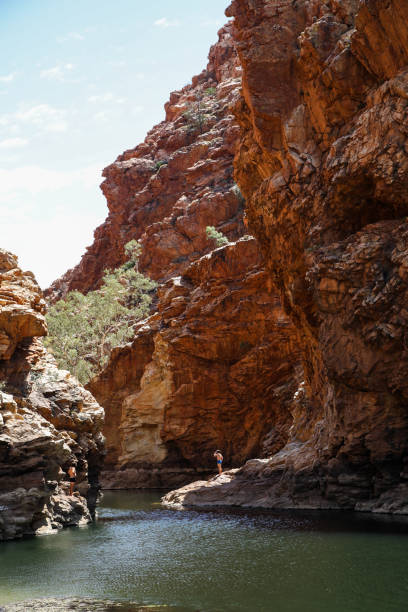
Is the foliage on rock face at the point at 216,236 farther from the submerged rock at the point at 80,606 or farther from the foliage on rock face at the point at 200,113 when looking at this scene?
the submerged rock at the point at 80,606

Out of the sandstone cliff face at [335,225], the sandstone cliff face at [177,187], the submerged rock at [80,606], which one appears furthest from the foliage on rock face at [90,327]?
the submerged rock at [80,606]

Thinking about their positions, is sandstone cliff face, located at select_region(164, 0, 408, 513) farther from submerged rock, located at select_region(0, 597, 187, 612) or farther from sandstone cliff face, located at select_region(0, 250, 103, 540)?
submerged rock, located at select_region(0, 597, 187, 612)

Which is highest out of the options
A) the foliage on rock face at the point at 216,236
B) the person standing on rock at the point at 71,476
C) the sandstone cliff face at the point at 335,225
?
the foliage on rock face at the point at 216,236

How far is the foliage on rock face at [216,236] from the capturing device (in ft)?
180

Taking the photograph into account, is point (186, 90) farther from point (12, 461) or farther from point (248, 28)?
point (12, 461)

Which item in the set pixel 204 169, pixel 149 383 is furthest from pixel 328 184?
pixel 204 169

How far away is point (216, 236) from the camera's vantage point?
55.9 metres

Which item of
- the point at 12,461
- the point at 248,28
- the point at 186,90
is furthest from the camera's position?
the point at 186,90

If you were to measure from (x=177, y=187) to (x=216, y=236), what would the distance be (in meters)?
16.8

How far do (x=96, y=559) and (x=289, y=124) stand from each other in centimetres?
2076

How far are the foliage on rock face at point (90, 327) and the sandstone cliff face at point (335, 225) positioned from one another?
2078 centimetres

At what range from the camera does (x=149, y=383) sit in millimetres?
44500

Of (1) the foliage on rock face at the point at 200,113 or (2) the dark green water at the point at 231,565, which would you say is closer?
(2) the dark green water at the point at 231,565

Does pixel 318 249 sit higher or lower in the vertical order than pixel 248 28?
lower
